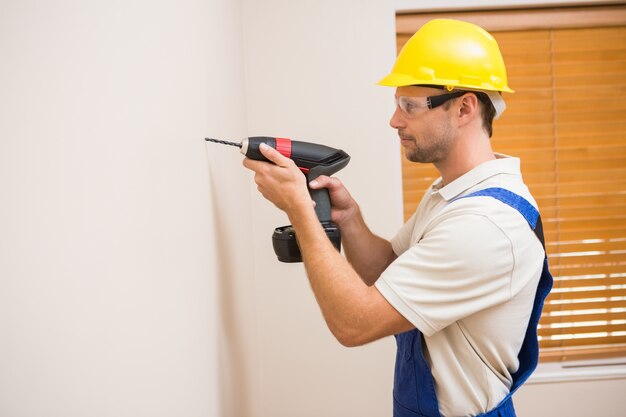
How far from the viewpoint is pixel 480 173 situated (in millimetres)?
1168

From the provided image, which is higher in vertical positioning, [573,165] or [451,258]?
[573,165]

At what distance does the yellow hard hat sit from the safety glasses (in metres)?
0.02

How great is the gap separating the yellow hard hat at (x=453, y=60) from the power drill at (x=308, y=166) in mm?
237

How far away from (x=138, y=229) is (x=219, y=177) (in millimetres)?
606

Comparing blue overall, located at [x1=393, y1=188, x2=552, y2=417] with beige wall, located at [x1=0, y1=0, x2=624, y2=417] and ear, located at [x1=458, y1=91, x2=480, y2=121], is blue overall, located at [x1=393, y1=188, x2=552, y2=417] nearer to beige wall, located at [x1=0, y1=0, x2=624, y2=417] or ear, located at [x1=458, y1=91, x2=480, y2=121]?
Answer: ear, located at [x1=458, y1=91, x2=480, y2=121]

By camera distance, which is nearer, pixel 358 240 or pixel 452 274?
pixel 452 274

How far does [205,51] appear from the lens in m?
1.13

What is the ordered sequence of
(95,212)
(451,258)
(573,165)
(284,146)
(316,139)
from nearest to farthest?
(95,212) < (451,258) < (284,146) < (316,139) < (573,165)

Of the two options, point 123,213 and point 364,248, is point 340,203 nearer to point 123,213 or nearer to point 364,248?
point 364,248

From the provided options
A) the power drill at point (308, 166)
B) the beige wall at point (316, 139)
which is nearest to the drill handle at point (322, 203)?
the power drill at point (308, 166)

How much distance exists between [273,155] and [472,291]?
1.58ft

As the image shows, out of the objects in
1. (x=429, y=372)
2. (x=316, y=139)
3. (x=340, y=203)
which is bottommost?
(x=429, y=372)

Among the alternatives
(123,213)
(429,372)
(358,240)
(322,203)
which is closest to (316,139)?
(358,240)

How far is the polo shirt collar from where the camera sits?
1.16 metres
